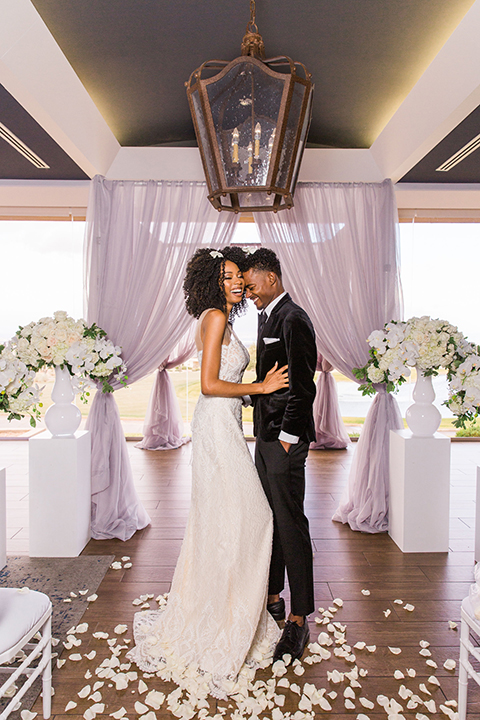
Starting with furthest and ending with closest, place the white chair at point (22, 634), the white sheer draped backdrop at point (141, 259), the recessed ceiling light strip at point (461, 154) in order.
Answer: the white sheer draped backdrop at point (141, 259) → the recessed ceiling light strip at point (461, 154) → the white chair at point (22, 634)

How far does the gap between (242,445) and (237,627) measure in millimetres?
793

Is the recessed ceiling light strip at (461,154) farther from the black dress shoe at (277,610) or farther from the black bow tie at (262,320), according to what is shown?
the black dress shoe at (277,610)

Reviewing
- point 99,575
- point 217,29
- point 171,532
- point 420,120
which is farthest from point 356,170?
point 99,575

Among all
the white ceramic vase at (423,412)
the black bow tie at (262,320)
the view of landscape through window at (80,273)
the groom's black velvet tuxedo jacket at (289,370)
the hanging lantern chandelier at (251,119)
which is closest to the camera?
the hanging lantern chandelier at (251,119)

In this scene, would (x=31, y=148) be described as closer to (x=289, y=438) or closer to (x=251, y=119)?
(x=251, y=119)

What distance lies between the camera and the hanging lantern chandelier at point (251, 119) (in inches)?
74.0

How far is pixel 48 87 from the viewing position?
2809 mm

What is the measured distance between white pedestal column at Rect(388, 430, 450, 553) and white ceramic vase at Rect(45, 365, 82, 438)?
2324 millimetres

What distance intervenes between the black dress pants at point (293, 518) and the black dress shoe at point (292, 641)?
7cm

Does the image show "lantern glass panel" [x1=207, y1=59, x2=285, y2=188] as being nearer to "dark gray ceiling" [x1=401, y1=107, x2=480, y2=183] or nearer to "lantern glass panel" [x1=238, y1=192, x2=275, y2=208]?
"lantern glass panel" [x1=238, y1=192, x2=275, y2=208]

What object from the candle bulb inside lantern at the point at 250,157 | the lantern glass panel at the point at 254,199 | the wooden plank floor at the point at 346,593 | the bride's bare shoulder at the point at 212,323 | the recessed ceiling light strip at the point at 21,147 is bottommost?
the wooden plank floor at the point at 346,593

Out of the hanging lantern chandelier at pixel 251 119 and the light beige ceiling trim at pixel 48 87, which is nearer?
the hanging lantern chandelier at pixel 251 119

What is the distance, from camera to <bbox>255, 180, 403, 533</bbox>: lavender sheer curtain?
395 centimetres

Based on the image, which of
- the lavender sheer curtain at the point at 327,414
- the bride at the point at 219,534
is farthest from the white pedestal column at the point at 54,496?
the lavender sheer curtain at the point at 327,414
